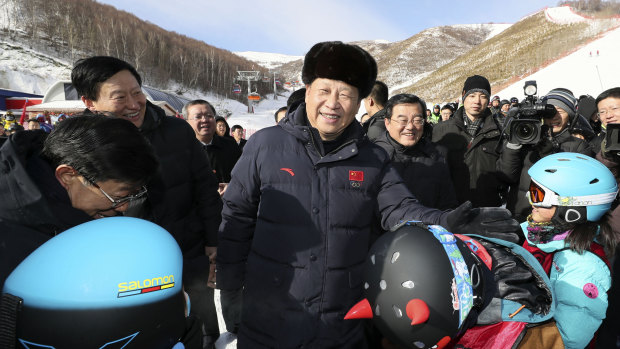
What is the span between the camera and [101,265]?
902mm

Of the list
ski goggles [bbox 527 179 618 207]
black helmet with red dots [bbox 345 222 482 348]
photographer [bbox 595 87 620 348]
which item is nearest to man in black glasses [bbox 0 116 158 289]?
black helmet with red dots [bbox 345 222 482 348]

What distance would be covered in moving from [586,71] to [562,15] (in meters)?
31.9

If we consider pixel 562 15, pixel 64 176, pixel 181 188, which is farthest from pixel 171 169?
pixel 562 15

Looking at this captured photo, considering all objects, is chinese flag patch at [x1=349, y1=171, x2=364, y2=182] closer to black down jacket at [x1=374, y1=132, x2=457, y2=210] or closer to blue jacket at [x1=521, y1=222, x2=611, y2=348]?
blue jacket at [x1=521, y1=222, x2=611, y2=348]

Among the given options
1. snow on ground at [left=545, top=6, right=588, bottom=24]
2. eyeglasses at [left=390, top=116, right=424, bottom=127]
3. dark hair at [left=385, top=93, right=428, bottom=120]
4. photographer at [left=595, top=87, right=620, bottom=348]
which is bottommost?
photographer at [left=595, top=87, right=620, bottom=348]

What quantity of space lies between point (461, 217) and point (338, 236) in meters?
0.56

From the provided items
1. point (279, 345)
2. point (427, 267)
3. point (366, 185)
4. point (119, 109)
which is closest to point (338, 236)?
point (366, 185)

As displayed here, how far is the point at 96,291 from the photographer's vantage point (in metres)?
0.89

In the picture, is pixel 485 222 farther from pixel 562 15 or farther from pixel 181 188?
pixel 562 15

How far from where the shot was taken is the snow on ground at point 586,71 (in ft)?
→ 71.6

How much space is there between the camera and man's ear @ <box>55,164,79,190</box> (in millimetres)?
1087

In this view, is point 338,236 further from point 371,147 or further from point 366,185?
point 371,147

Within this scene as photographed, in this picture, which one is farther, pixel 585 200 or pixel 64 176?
pixel 585 200

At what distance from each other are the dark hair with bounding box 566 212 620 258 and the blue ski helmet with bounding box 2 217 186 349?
191 centimetres
